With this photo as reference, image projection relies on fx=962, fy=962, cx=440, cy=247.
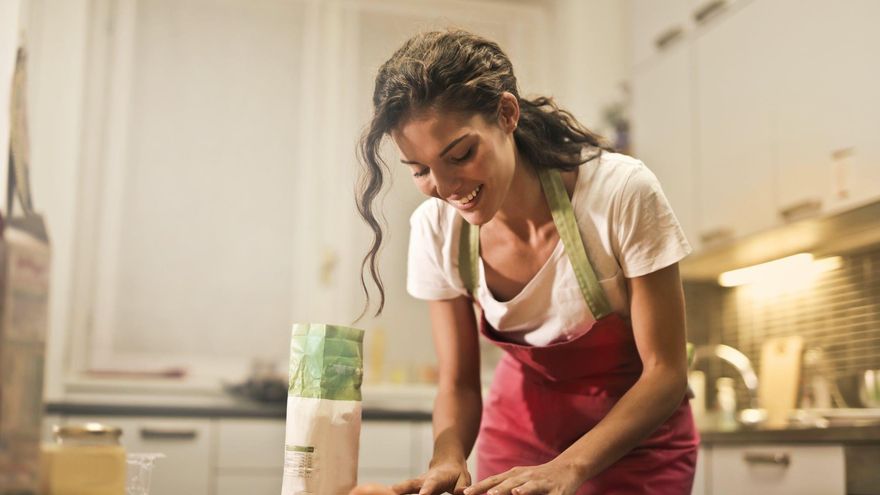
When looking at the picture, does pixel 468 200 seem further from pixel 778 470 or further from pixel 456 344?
pixel 778 470

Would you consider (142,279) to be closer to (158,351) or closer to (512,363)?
(158,351)

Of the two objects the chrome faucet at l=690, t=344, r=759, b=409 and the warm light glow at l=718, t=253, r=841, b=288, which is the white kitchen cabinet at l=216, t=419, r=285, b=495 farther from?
the warm light glow at l=718, t=253, r=841, b=288

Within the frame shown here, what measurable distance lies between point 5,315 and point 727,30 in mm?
2417

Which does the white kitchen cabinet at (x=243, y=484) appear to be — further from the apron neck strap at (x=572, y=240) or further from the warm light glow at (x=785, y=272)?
the apron neck strap at (x=572, y=240)

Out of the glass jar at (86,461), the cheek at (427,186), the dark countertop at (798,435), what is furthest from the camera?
the dark countertop at (798,435)

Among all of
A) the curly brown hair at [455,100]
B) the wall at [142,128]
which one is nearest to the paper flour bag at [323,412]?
the curly brown hair at [455,100]

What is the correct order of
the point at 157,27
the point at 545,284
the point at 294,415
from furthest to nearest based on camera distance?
the point at 157,27
the point at 545,284
the point at 294,415

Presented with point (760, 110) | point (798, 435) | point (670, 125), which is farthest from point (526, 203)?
point (670, 125)

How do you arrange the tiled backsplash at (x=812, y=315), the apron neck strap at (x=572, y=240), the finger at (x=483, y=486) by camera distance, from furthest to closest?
the tiled backsplash at (x=812, y=315) < the apron neck strap at (x=572, y=240) < the finger at (x=483, y=486)

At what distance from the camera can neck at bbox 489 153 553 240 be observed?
55.9 inches

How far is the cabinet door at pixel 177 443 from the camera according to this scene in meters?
2.88

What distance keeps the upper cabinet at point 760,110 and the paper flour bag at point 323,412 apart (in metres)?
1.50

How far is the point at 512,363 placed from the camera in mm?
1660

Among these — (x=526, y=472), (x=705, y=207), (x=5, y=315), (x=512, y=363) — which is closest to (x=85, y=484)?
(x=5, y=315)
